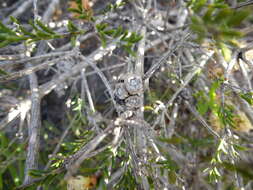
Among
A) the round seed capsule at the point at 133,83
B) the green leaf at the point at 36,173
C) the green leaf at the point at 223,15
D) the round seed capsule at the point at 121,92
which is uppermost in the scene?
the green leaf at the point at 223,15

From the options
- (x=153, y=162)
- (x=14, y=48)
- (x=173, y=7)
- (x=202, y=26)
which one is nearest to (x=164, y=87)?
(x=173, y=7)

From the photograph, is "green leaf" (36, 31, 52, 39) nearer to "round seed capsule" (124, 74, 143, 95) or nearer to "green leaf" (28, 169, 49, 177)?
"round seed capsule" (124, 74, 143, 95)

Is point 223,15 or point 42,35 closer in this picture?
point 223,15

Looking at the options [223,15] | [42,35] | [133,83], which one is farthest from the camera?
[133,83]

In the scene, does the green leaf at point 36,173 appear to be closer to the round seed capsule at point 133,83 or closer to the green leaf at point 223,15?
the round seed capsule at point 133,83

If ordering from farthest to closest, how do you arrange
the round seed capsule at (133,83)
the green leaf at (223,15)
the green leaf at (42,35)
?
the round seed capsule at (133,83) → the green leaf at (42,35) → the green leaf at (223,15)

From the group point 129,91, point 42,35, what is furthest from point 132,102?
point 42,35

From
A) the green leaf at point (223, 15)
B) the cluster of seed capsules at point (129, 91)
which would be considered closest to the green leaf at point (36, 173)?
the cluster of seed capsules at point (129, 91)

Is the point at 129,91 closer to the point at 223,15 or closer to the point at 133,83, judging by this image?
the point at 133,83

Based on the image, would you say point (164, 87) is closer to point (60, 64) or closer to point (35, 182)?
point (60, 64)

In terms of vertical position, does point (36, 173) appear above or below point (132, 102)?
below
